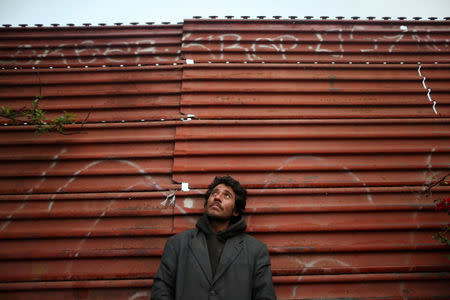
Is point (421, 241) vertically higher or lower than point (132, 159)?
lower

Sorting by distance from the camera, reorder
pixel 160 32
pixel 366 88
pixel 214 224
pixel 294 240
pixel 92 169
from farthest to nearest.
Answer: pixel 160 32 < pixel 366 88 < pixel 92 169 < pixel 294 240 < pixel 214 224

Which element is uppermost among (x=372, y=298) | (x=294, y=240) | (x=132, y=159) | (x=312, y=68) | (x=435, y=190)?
(x=312, y=68)

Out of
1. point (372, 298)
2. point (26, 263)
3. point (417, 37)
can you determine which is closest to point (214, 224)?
point (372, 298)

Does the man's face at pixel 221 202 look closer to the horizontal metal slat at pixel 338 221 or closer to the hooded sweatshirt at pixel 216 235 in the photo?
the hooded sweatshirt at pixel 216 235

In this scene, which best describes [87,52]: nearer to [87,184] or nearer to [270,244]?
[87,184]

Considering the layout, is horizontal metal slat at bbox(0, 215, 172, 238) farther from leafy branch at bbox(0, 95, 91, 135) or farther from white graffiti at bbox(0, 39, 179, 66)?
white graffiti at bbox(0, 39, 179, 66)

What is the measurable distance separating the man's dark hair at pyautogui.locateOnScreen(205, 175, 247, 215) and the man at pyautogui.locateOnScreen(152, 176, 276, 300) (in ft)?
0.20

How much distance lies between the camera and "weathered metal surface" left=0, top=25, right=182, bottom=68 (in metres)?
3.26

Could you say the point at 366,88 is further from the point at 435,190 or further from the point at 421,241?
the point at 421,241

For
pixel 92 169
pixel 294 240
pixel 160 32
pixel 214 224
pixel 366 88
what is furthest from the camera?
Answer: pixel 160 32

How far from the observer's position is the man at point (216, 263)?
196cm

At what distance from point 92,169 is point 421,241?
3823 millimetres

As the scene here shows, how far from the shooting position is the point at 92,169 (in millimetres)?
2756

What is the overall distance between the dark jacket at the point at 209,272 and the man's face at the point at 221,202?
0.21 m
